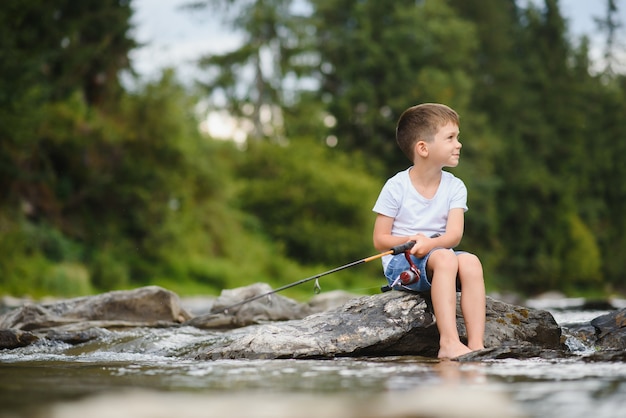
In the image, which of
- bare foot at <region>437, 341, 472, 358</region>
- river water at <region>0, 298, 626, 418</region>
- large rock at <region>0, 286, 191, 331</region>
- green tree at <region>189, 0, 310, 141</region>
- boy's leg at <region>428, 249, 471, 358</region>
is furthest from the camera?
green tree at <region>189, 0, 310, 141</region>

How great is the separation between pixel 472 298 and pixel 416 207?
62 cm

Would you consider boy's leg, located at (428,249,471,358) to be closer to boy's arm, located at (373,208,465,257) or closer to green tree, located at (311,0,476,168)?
boy's arm, located at (373,208,465,257)

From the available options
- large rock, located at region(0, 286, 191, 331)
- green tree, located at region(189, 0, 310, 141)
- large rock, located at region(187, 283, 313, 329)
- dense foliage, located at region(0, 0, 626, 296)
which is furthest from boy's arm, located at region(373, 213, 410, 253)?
green tree, located at region(189, 0, 310, 141)

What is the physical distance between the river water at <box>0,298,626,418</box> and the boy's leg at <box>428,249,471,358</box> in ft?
0.66

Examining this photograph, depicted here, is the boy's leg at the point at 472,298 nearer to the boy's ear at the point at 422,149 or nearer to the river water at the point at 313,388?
the river water at the point at 313,388

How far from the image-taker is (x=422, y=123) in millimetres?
5309

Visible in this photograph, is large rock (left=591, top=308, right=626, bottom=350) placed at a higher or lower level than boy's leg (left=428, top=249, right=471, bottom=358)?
lower

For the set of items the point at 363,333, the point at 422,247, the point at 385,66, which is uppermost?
the point at 385,66

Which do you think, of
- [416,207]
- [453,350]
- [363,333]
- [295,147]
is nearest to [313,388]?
[453,350]

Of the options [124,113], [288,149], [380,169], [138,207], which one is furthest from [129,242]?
[380,169]

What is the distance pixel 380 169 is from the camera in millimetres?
32688

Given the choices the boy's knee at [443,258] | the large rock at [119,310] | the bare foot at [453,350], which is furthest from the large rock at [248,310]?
the bare foot at [453,350]

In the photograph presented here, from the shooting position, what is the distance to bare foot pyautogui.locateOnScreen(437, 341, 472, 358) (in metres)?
4.66

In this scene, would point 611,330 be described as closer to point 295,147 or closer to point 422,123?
point 422,123
